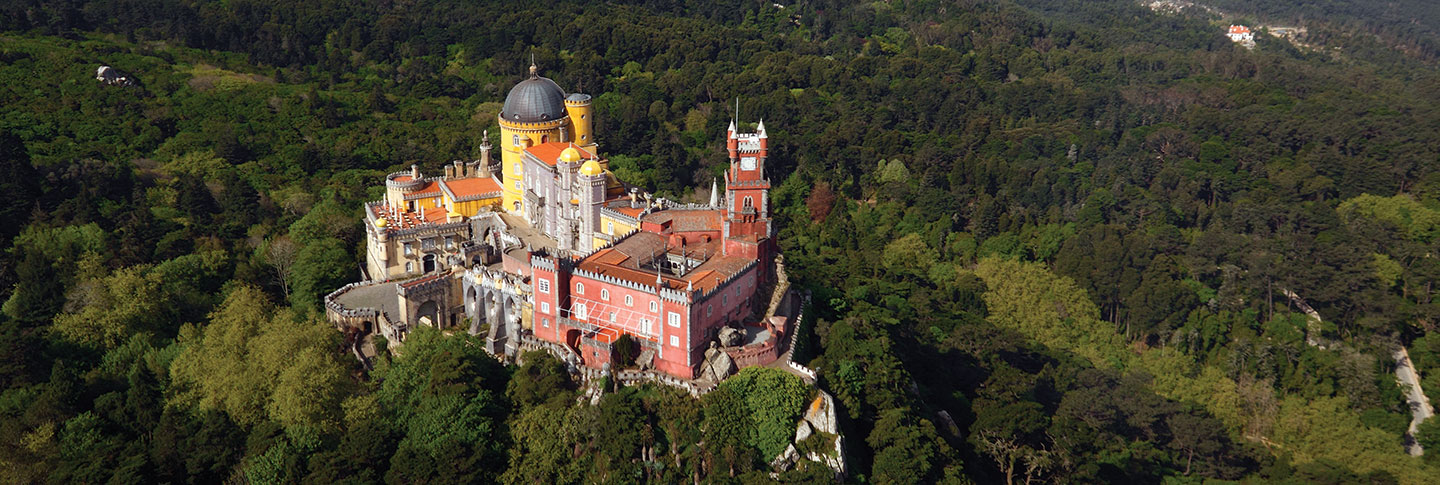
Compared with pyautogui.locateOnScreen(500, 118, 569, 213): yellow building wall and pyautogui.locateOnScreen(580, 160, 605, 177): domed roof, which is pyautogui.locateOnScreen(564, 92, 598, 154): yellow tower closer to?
pyautogui.locateOnScreen(500, 118, 569, 213): yellow building wall

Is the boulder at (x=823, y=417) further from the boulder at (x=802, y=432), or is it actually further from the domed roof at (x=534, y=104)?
the domed roof at (x=534, y=104)

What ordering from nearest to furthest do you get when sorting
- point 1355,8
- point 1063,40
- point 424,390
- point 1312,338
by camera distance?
1. point 424,390
2. point 1312,338
3. point 1063,40
4. point 1355,8

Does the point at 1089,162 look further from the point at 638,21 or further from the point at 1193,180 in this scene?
the point at 638,21

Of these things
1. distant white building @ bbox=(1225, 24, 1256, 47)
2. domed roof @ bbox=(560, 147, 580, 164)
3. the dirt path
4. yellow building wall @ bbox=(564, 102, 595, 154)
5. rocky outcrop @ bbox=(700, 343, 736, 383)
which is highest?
domed roof @ bbox=(560, 147, 580, 164)

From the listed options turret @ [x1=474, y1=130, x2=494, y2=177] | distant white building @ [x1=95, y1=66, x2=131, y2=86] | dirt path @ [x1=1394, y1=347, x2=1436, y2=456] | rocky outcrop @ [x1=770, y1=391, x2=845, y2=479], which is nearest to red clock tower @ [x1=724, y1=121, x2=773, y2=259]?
rocky outcrop @ [x1=770, y1=391, x2=845, y2=479]

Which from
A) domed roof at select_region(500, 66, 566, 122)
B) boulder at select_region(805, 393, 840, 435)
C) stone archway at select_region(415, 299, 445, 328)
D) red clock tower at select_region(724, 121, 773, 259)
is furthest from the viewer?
domed roof at select_region(500, 66, 566, 122)

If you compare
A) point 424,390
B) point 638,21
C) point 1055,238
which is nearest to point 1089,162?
point 1055,238
